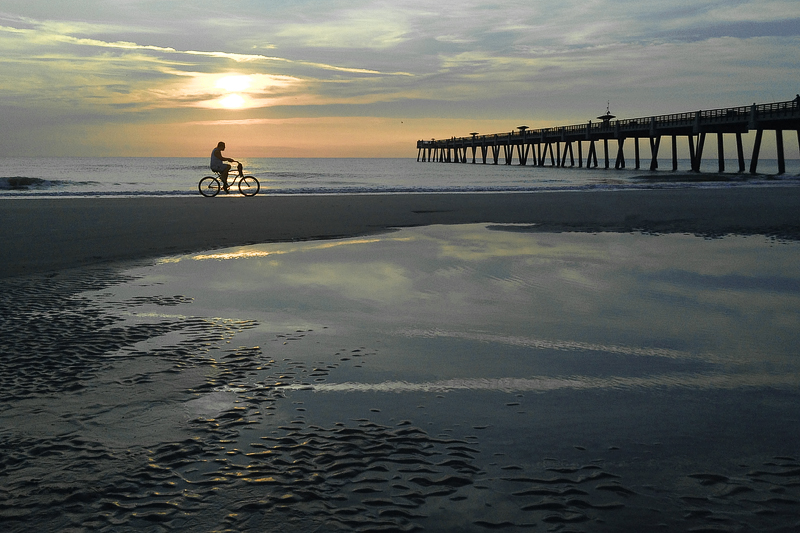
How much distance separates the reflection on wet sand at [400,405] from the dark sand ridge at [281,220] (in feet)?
10.3

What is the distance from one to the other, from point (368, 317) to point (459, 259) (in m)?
3.23

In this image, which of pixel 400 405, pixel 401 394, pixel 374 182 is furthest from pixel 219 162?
pixel 374 182

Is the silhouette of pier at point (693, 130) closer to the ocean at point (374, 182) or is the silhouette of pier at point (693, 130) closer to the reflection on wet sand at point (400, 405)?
the ocean at point (374, 182)

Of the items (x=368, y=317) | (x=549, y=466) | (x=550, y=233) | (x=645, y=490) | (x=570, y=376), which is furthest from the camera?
(x=550, y=233)

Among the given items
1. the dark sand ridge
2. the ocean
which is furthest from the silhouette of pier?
the dark sand ridge

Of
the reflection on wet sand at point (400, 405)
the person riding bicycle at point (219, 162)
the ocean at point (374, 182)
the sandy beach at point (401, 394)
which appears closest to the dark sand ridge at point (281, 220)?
the person riding bicycle at point (219, 162)

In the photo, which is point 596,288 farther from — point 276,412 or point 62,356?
point 62,356

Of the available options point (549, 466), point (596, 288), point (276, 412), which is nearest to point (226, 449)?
point (276, 412)

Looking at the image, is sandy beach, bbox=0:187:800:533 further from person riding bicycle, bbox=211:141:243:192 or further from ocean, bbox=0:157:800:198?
ocean, bbox=0:157:800:198

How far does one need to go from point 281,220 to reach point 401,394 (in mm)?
10601

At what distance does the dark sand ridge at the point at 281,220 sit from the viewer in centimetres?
955

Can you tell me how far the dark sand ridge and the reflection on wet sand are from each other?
3125 mm

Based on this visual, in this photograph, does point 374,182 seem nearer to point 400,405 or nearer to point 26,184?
point 26,184

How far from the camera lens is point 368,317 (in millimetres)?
5340
